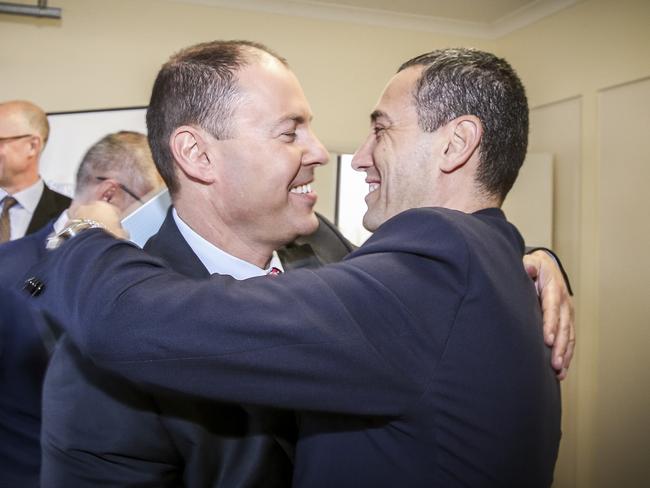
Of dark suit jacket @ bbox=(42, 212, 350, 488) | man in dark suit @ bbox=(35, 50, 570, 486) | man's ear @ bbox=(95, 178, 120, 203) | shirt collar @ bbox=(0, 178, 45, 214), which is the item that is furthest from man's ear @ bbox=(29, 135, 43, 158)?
man in dark suit @ bbox=(35, 50, 570, 486)

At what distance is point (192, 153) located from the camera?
1.42 m

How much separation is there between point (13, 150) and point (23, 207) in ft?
1.07

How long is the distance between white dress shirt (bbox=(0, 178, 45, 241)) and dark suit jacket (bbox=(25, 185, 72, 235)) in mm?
20

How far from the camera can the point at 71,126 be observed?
3621mm

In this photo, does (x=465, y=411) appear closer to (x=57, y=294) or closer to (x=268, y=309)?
(x=268, y=309)

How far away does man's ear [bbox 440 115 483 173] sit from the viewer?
3.97 ft

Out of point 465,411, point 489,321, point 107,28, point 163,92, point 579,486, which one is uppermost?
point 107,28

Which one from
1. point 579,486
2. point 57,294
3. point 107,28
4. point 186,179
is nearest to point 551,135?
point 579,486

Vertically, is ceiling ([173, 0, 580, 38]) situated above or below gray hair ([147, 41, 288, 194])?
above

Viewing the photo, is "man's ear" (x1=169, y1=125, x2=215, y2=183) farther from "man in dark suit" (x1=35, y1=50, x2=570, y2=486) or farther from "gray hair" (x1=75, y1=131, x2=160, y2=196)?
"gray hair" (x1=75, y1=131, x2=160, y2=196)

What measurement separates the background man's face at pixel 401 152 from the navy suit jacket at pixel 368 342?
0.91ft

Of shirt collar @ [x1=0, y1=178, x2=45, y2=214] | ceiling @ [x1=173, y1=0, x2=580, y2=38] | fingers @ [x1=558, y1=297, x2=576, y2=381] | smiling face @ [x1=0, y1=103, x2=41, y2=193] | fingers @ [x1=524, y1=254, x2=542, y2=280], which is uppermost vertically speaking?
ceiling @ [x1=173, y1=0, x2=580, y2=38]

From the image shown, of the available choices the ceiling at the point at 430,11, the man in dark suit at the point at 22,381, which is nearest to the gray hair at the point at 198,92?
the man in dark suit at the point at 22,381

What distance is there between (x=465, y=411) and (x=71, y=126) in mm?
3324
